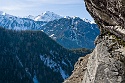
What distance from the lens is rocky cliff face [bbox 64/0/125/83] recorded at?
1358 centimetres

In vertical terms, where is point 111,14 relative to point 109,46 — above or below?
above

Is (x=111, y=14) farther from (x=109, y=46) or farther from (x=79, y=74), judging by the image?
(x=79, y=74)

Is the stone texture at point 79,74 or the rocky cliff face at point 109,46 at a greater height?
the rocky cliff face at point 109,46

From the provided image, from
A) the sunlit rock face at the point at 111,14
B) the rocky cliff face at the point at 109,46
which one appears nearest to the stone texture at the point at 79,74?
the rocky cliff face at the point at 109,46

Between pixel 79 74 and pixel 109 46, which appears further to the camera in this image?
pixel 79 74

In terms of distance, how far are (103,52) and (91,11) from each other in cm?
A: 272

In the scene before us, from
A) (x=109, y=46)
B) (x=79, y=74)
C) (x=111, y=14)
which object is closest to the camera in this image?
(x=111, y=14)

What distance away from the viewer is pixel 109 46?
15.4 meters

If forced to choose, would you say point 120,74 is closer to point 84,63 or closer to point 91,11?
point 91,11

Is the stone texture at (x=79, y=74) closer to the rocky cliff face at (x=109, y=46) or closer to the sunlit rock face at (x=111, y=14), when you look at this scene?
the rocky cliff face at (x=109, y=46)

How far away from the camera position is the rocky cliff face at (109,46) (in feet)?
44.6

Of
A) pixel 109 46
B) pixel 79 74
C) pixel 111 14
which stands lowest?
pixel 79 74

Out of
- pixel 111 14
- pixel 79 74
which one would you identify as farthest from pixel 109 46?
pixel 79 74

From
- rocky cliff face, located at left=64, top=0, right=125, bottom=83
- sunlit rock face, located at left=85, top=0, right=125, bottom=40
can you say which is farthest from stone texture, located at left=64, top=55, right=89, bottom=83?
sunlit rock face, located at left=85, top=0, right=125, bottom=40
